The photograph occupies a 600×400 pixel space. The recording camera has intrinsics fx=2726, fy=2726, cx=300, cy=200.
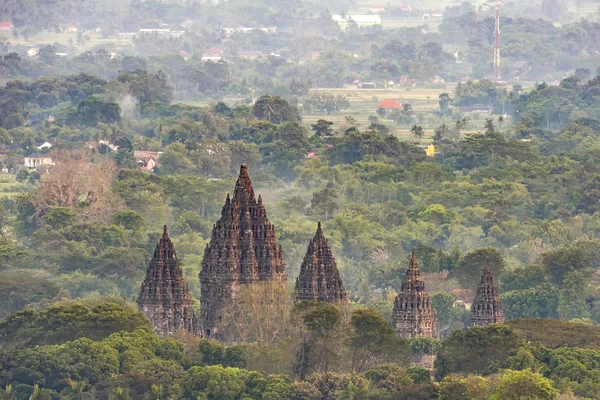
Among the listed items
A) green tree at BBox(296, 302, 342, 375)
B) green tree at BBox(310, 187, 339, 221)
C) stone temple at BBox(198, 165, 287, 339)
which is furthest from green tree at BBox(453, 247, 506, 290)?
green tree at BBox(310, 187, 339, 221)

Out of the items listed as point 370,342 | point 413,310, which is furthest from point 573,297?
point 370,342

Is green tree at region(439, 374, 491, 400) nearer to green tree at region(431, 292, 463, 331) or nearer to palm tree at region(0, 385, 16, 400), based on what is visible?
palm tree at region(0, 385, 16, 400)

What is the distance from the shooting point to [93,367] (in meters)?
95.6

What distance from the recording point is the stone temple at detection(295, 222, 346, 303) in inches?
4129

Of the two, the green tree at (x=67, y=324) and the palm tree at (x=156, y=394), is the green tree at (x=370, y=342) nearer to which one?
the green tree at (x=67, y=324)

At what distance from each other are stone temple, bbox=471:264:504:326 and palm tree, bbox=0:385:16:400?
2250 centimetres

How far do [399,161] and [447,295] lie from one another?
71.9m

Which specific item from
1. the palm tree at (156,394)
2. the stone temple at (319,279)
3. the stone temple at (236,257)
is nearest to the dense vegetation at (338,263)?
the palm tree at (156,394)

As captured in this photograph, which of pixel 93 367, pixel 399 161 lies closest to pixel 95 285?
pixel 93 367

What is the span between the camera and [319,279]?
345 feet

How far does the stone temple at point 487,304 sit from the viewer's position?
10775cm

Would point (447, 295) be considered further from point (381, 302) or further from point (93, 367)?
point (93, 367)

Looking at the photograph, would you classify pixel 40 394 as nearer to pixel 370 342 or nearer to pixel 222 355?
pixel 222 355

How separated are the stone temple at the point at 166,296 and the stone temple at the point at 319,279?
4404 mm
